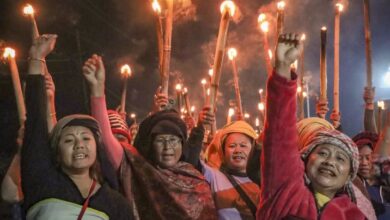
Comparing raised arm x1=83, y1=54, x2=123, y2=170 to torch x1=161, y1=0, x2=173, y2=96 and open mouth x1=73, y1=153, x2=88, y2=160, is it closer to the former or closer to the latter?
open mouth x1=73, y1=153, x2=88, y2=160

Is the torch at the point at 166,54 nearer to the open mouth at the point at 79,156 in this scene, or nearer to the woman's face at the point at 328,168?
the open mouth at the point at 79,156

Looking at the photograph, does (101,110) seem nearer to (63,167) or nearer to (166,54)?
(63,167)

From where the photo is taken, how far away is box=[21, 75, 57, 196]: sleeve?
302cm

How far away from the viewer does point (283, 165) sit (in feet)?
9.17

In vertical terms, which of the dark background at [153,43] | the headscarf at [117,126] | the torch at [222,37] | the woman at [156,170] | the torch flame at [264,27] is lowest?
the woman at [156,170]

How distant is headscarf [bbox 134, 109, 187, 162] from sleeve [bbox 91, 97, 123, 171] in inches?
10.0

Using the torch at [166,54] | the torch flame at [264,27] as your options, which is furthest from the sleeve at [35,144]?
the torch flame at [264,27]

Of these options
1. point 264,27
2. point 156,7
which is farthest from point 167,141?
point 264,27

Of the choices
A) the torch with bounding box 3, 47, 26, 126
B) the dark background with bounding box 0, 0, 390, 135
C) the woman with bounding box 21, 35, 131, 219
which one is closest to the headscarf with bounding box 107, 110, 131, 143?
the torch with bounding box 3, 47, 26, 126

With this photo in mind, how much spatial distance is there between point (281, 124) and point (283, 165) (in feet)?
0.77

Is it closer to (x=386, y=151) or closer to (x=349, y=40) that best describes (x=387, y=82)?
(x=349, y=40)

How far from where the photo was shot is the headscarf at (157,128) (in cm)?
368

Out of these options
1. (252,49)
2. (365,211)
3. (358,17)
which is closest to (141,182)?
(365,211)

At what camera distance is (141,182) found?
11.6ft
